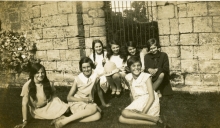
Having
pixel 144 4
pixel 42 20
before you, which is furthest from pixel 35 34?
pixel 144 4

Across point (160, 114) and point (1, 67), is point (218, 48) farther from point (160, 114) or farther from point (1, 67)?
point (1, 67)

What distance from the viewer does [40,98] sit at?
96.0 inches

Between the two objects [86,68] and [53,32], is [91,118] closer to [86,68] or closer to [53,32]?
[86,68]

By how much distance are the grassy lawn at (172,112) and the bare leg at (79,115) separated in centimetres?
6

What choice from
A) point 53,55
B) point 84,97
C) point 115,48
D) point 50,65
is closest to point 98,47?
point 115,48

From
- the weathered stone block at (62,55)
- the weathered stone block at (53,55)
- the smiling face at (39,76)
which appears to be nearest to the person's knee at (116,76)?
the smiling face at (39,76)

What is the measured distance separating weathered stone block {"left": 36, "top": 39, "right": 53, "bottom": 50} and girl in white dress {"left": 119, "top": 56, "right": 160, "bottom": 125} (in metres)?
1.75

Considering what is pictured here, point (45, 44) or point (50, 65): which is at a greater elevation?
point (45, 44)

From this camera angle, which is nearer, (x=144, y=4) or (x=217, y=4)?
(x=217, y=4)

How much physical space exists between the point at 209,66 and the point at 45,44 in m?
2.57

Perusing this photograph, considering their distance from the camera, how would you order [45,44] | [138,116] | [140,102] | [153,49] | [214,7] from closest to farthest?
[138,116], [140,102], [214,7], [153,49], [45,44]

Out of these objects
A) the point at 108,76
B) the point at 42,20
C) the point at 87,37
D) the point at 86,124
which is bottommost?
the point at 86,124

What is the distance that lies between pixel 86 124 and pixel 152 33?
190 cm

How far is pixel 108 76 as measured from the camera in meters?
2.89
